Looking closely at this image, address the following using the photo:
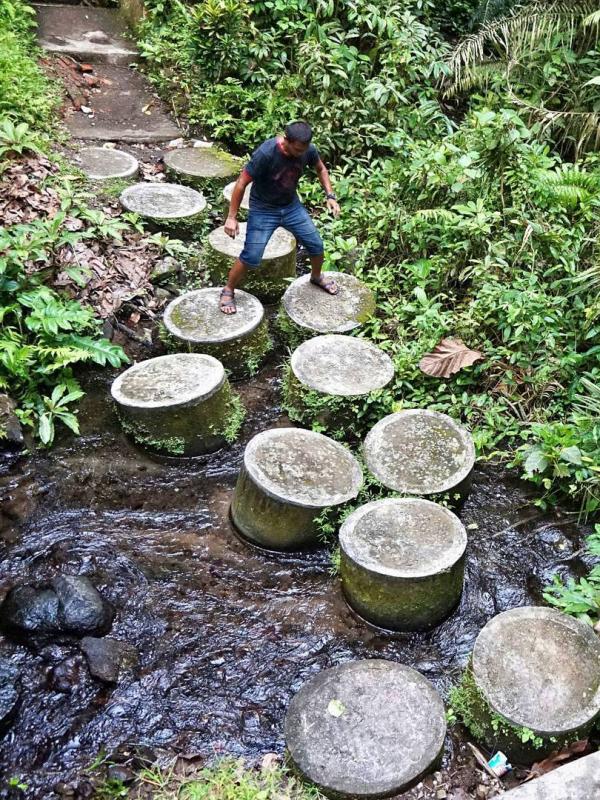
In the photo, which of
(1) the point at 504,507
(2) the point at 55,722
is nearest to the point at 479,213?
(1) the point at 504,507

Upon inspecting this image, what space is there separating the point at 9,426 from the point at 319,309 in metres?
3.03

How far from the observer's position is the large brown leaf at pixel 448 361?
589 cm

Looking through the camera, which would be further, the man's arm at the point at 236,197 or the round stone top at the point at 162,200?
the round stone top at the point at 162,200

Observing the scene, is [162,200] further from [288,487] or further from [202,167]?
[288,487]

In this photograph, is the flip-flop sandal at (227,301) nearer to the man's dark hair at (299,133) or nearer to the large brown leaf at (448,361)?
the man's dark hair at (299,133)

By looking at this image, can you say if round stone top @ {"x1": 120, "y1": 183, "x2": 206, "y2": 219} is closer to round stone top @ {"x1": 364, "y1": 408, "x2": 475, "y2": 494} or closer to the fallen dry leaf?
round stone top @ {"x1": 364, "y1": 408, "x2": 475, "y2": 494}

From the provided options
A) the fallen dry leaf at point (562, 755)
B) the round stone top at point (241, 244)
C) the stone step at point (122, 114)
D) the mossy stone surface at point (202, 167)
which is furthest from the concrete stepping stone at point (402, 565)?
the stone step at point (122, 114)

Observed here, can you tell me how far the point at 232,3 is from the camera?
8672mm

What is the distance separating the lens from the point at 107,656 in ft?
13.5

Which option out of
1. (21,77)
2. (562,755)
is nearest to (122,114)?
(21,77)

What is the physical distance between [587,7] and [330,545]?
7.14 metres

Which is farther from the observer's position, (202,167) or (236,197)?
(202,167)

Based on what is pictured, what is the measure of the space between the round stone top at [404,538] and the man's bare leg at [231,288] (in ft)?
8.31

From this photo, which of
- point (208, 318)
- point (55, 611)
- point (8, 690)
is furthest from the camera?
point (208, 318)
